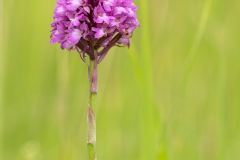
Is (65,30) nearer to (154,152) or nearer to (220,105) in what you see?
(154,152)

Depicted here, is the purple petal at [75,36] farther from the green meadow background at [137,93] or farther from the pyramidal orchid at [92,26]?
the green meadow background at [137,93]

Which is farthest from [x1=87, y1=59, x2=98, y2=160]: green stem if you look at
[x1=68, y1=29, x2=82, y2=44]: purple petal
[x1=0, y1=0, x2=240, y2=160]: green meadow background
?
[x1=0, y1=0, x2=240, y2=160]: green meadow background

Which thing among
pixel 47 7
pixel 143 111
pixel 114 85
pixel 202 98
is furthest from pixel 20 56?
pixel 143 111

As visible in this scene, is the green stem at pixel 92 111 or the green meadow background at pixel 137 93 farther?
the green meadow background at pixel 137 93

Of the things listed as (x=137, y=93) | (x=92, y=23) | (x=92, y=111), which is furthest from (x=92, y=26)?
(x=137, y=93)

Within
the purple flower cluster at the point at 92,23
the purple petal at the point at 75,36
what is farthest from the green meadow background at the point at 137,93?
the purple petal at the point at 75,36
